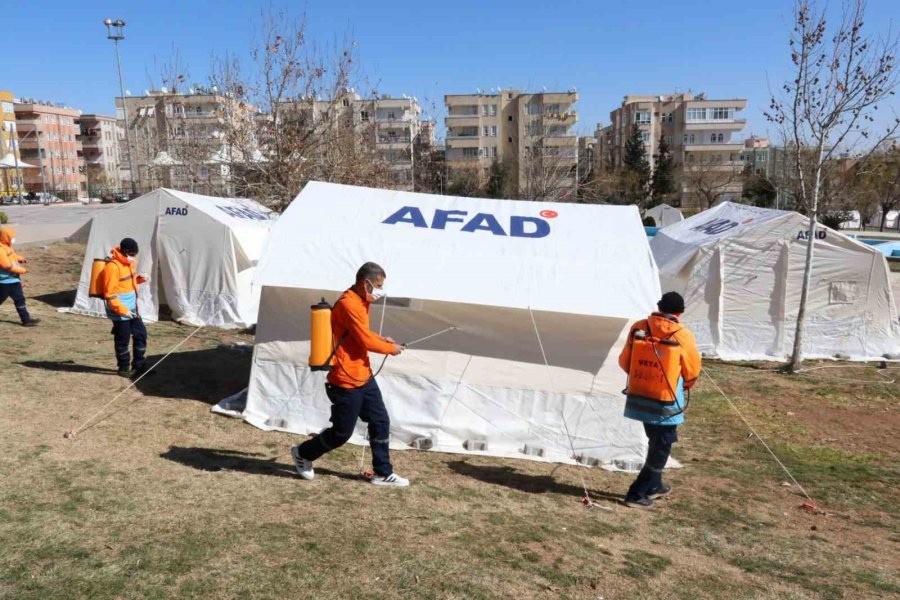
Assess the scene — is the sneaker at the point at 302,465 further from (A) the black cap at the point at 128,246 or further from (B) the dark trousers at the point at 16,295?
(B) the dark trousers at the point at 16,295

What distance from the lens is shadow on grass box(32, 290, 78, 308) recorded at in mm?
14117

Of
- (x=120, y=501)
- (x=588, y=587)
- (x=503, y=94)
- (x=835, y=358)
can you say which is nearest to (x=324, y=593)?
(x=588, y=587)

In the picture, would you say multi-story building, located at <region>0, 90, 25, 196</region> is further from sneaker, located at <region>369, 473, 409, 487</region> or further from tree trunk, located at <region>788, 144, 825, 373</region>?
sneaker, located at <region>369, 473, 409, 487</region>

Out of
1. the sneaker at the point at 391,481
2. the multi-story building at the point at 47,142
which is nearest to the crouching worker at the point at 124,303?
the sneaker at the point at 391,481

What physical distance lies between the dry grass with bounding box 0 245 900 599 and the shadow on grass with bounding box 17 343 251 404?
0.05 metres

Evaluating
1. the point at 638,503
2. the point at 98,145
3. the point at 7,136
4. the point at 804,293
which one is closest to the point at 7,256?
the point at 638,503

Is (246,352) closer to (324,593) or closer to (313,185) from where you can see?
(313,185)

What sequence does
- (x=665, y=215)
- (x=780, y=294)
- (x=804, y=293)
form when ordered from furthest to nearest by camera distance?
(x=665, y=215) < (x=780, y=294) < (x=804, y=293)

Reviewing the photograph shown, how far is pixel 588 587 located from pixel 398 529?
1350 millimetres

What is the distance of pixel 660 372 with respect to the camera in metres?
5.34

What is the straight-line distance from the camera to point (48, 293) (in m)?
15.1

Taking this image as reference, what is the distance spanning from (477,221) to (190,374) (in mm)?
4260

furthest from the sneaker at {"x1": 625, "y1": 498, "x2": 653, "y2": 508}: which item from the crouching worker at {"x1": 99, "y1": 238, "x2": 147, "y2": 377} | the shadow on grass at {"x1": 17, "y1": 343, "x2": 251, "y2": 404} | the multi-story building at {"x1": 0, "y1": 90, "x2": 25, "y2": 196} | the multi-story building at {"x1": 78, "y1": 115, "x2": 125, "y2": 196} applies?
the multi-story building at {"x1": 78, "y1": 115, "x2": 125, "y2": 196}

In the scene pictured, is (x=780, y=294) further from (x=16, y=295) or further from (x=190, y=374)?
(x=16, y=295)
